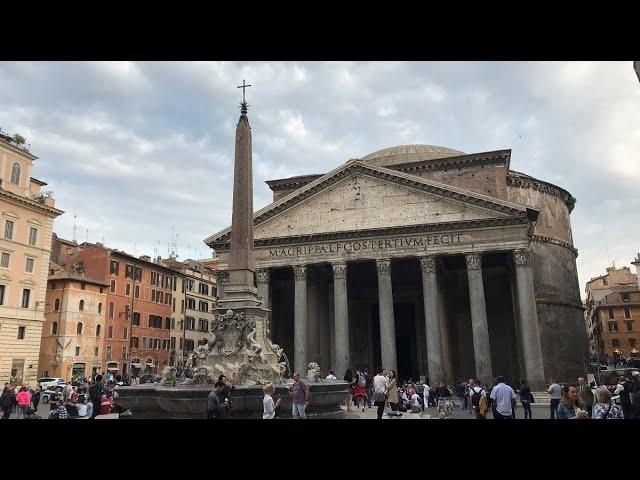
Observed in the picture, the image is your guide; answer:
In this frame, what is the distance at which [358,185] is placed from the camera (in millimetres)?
25078

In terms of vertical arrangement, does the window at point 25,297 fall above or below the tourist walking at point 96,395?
above

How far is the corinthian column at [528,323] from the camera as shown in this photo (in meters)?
21.1

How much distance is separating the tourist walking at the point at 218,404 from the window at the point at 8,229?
23.5 meters

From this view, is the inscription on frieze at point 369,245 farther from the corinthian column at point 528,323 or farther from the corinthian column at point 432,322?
the corinthian column at point 528,323

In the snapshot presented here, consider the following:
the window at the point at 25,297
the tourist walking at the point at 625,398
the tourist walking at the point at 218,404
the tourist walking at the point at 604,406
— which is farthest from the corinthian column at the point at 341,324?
the tourist walking at the point at 604,406

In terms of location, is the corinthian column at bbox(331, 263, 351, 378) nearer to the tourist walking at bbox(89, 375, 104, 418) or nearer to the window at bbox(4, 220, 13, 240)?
the tourist walking at bbox(89, 375, 104, 418)

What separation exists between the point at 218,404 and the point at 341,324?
17.1m

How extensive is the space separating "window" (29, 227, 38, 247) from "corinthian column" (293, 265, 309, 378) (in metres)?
14.0

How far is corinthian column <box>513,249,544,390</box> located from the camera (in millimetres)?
21125

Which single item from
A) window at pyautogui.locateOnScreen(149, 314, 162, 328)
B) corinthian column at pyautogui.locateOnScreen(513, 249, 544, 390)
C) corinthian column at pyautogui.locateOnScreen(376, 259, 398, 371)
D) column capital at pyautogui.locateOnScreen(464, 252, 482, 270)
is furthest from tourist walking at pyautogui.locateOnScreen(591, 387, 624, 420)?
window at pyautogui.locateOnScreen(149, 314, 162, 328)
